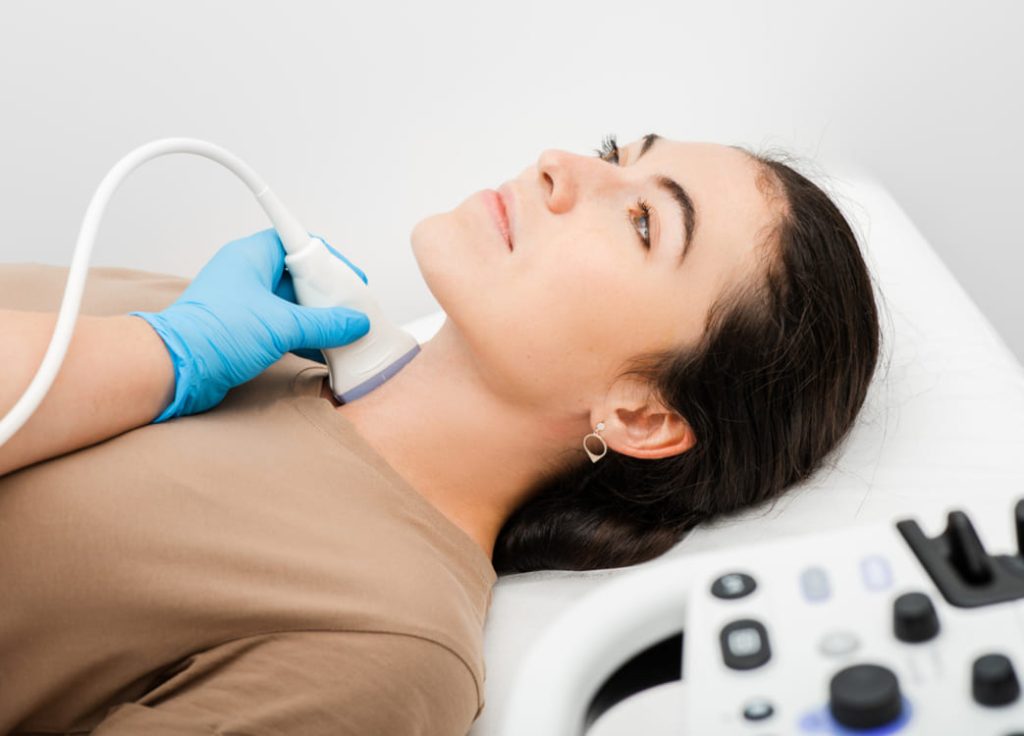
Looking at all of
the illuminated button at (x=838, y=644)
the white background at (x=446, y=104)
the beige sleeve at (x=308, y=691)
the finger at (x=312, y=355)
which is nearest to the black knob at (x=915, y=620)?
the illuminated button at (x=838, y=644)

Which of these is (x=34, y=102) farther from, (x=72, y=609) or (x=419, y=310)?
(x=72, y=609)

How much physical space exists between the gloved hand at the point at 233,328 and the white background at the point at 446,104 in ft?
1.97

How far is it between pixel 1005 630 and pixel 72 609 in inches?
33.4

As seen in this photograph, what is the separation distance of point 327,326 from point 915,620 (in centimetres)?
91

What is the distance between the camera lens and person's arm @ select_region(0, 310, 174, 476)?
1116 mm

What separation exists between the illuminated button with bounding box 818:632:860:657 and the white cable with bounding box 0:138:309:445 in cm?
75

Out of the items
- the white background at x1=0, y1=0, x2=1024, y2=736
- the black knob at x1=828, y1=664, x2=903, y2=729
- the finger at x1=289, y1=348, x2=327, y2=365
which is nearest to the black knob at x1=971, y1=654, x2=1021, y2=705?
the black knob at x1=828, y1=664, x2=903, y2=729

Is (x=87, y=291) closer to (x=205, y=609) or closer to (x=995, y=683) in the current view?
(x=205, y=609)

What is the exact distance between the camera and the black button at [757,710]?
0.56 metres

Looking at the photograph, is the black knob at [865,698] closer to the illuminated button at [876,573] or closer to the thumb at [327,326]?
the illuminated button at [876,573]

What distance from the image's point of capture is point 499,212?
1373 millimetres

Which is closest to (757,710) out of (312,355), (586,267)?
(586,267)

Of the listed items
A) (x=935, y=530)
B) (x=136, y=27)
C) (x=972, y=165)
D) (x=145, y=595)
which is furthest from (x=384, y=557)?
(x=972, y=165)

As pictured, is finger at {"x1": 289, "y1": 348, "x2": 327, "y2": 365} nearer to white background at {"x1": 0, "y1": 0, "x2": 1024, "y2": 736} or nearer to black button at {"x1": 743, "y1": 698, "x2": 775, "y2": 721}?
white background at {"x1": 0, "y1": 0, "x2": 1024, "y2": 736}
